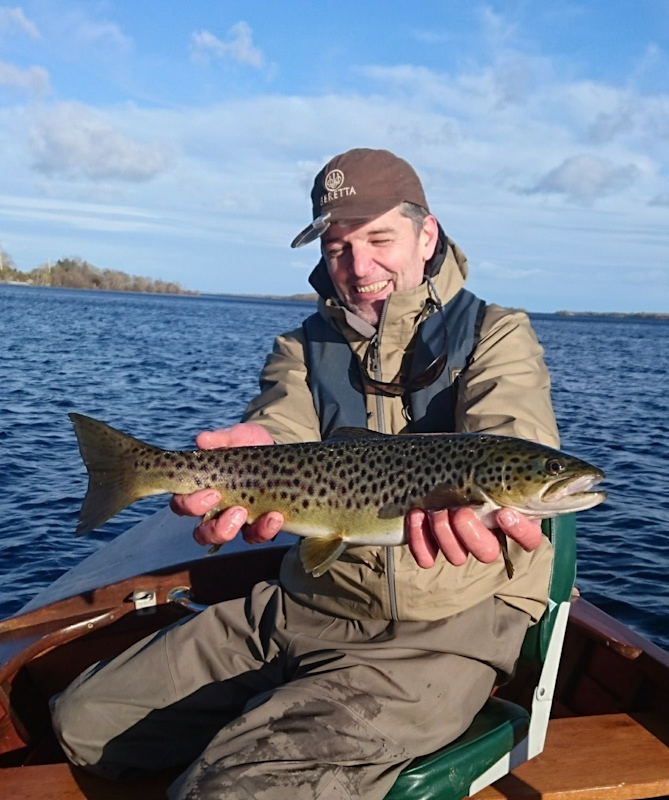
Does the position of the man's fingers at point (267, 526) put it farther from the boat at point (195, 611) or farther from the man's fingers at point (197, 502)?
the boat at point (195, 611)

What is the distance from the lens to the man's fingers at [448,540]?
3.59m

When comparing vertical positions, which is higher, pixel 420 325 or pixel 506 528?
pixel 420 325

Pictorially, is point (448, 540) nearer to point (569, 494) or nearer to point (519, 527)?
point (519, 527)

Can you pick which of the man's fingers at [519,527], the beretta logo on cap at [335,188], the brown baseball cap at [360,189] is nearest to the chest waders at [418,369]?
the brown baseball cap at [360,189]

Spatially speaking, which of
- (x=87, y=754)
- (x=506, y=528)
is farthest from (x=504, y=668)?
(x=87, y=754)

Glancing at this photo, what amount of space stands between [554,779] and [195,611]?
276cm

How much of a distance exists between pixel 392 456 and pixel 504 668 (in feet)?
3.99

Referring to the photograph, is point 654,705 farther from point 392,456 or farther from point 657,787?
point 392,456

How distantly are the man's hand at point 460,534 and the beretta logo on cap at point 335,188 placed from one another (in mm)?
1920

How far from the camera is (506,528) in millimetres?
3611

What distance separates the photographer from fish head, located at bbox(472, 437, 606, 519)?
146 inches

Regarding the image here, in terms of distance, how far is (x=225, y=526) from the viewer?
404 cm

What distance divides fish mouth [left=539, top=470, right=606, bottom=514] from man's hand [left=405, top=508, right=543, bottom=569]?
0.13 meters

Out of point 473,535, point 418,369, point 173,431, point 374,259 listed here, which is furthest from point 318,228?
point 173,431
